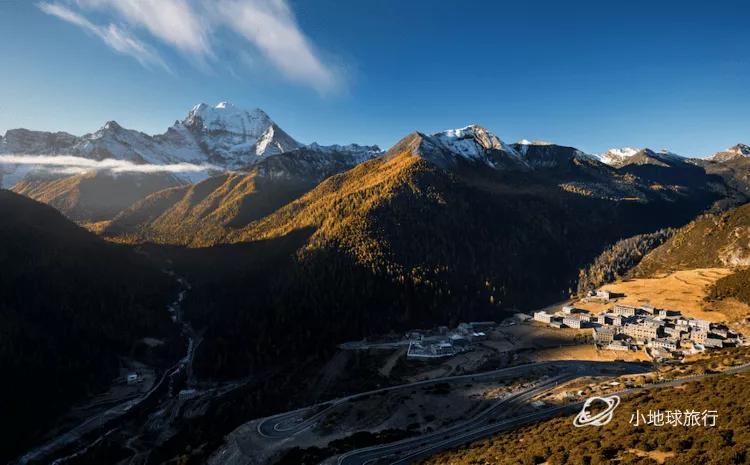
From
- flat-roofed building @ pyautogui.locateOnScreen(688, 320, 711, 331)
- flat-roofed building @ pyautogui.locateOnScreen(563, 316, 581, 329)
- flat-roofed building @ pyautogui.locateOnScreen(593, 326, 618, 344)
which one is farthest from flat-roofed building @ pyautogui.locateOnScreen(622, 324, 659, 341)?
flat-roofed building @ pyautogui.locateOnScreen(563, 316, 581, 329)

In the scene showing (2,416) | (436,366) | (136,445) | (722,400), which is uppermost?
(722,400)

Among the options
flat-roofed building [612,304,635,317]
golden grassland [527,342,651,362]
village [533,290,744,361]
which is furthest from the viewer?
flat-roofed building [612,304,635,317]

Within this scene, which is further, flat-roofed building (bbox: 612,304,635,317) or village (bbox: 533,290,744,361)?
flat-roofed building (bbox: 612,304,635,317)

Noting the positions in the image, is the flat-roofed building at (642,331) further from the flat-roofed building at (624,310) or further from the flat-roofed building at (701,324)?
the flat-roofed building at (624,310)

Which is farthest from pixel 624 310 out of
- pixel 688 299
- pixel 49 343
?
pixel 49 343

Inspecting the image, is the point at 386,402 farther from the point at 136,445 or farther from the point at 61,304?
the point at 61,304

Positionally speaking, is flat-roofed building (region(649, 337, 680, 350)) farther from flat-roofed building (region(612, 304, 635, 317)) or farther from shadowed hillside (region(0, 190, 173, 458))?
shadowed hillside (region(0, 190, 173, 458))

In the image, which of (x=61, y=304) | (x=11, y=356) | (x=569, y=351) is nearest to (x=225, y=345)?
(x=11, y=356)

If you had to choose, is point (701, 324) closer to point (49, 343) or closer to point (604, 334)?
point (604, 334)
